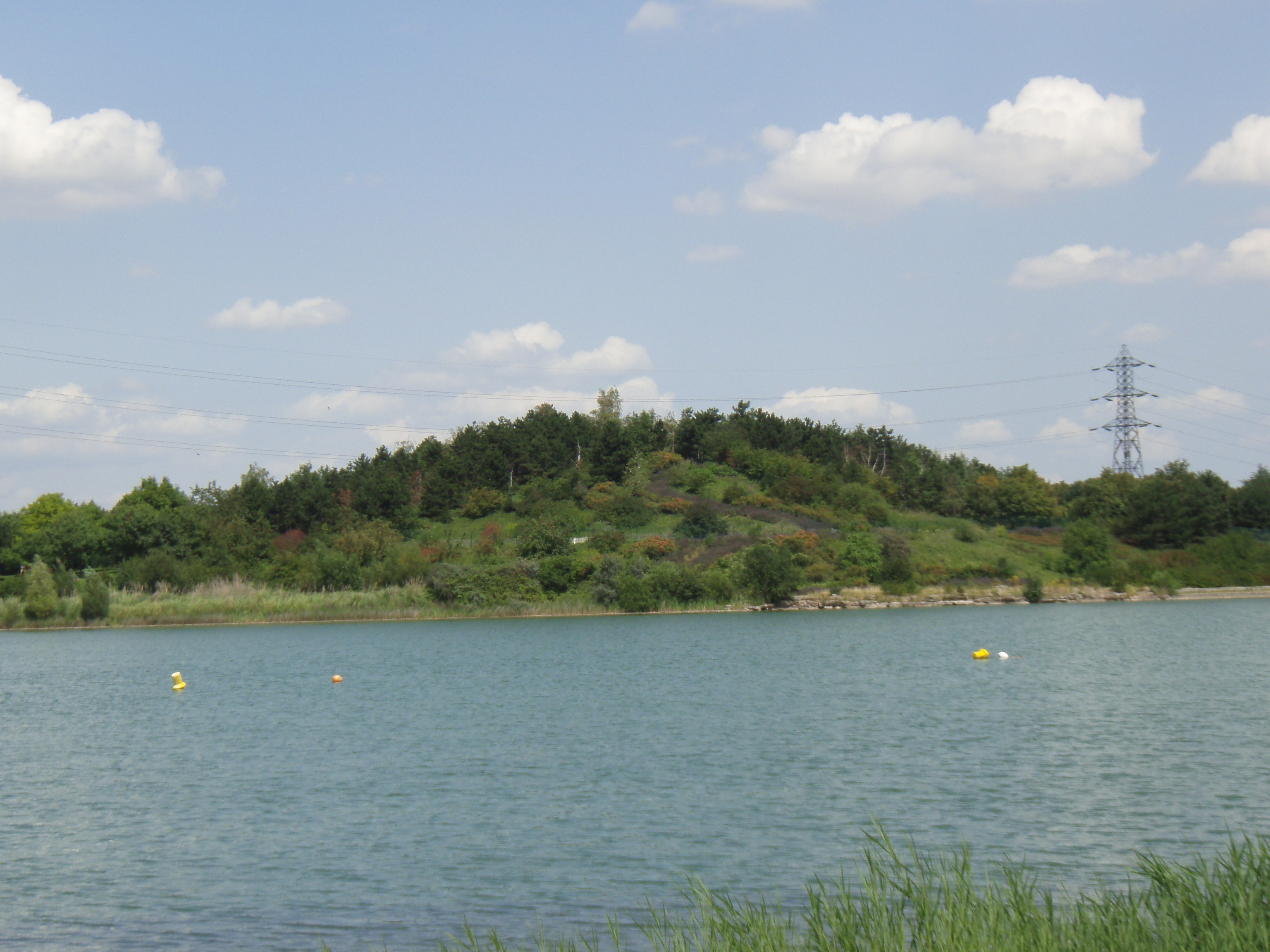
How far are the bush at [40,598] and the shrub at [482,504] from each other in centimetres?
3002

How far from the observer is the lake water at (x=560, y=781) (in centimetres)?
1187

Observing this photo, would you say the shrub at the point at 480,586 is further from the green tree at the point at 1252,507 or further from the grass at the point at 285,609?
the green tree at the point at 1252,507

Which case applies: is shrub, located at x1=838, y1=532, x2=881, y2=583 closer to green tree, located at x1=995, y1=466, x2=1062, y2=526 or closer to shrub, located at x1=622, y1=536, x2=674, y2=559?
shrub, located at x1=622, y1=536, x2=674, y2=559

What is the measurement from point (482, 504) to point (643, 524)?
14.9 meters

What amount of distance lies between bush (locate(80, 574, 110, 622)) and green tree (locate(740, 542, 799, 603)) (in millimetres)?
35135

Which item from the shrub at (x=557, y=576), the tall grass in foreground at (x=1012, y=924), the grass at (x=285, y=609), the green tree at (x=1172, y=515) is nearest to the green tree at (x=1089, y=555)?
the green tree at (x=1172, y=515)

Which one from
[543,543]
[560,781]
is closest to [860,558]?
[543,543]

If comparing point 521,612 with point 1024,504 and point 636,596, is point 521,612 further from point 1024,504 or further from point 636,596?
point 1024,504

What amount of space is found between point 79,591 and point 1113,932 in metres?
62.5

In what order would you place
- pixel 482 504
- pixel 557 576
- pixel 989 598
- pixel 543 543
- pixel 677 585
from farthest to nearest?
pixel 482 504
pixel 543 543
pixel 989 598
pixel 557 576
pixel 677 585

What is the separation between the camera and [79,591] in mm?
59500

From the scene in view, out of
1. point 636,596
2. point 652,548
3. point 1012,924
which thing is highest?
point 652,548

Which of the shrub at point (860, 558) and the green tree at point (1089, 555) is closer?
the shrub at point (860, 558)

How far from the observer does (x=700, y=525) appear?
233 feet
